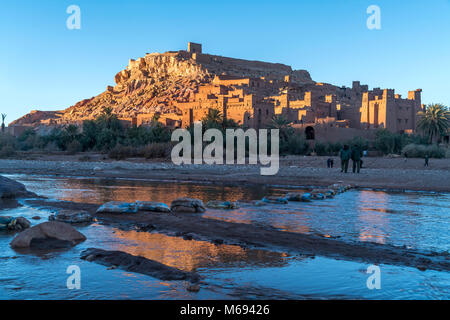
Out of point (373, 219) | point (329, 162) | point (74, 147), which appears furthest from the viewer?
point (74, 147)

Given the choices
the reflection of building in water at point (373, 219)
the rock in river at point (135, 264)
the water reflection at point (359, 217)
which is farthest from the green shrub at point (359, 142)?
the rock in river at point (135, 264)

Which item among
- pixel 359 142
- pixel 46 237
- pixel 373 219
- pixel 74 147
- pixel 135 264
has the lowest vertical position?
pixel 373 219

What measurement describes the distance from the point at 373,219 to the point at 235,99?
137 ft

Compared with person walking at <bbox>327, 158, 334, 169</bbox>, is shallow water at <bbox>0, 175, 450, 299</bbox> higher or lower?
lower

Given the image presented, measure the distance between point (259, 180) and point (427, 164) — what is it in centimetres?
1273

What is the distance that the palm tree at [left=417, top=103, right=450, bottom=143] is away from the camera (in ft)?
137

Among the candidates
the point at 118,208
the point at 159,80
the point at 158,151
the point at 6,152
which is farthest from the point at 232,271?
the point at 159,80

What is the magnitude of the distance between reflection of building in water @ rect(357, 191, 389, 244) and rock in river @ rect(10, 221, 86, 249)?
15.2ft

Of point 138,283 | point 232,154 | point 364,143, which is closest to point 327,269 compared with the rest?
point 138,283

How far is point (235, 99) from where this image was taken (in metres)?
49.9

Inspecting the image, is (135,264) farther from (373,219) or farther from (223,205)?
(373,219)

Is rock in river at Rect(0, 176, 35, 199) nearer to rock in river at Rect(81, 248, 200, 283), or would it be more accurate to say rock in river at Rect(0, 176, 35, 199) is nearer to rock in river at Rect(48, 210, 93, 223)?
rock in river at Rect(48, 210, 93, 223)

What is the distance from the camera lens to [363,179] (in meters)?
19.1

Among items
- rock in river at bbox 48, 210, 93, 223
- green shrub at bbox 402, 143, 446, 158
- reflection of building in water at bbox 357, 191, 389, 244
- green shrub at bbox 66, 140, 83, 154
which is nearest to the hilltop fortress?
green shrub at bbox 402, 143, 446, 158
